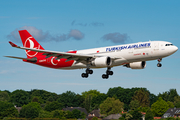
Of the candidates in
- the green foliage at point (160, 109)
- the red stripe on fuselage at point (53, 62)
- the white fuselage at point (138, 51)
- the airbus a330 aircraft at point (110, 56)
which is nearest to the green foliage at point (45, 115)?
the green foliage at point (160, 109)

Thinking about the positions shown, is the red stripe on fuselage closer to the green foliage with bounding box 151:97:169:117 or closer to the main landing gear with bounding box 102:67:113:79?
the main landing gear with bounding box 102:67:113:79

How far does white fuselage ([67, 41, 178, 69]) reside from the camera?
53.4m

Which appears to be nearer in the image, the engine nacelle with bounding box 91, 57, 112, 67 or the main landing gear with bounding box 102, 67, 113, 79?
the engine nacelle with bounding box 91, 57, 112, 67

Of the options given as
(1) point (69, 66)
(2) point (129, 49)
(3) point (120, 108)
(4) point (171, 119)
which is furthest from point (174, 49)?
(3) point (120, 108)

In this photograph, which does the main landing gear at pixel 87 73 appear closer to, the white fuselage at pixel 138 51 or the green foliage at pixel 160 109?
the white fuselage at pixel 138 51

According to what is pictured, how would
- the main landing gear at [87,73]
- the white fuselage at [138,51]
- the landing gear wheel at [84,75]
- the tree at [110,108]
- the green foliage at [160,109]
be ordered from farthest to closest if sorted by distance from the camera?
the tree at [110,108], the green foliage at [160,109], the landing gear wheel at [84,75], the main landing gear at [87,73], the white fuselage at [138,51]

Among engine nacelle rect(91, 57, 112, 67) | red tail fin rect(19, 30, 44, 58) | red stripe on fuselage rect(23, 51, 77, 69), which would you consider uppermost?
red tail fin rect(19, 30, 44, 58)

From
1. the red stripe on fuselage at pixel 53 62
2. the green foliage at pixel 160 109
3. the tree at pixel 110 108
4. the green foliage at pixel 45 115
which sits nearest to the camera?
the red stripe on fuselage at pixel 53 62

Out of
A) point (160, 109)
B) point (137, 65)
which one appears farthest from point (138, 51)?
point (160, 109)

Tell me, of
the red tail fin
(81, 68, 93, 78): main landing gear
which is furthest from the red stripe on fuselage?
the red tail fin

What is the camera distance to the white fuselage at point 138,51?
175 ft

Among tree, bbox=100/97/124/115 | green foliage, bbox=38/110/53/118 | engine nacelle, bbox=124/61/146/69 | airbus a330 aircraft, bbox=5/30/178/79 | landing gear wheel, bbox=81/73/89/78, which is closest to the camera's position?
airbus a330 aircraft, bbox=5/30/178/79

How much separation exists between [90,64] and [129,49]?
7.69 m

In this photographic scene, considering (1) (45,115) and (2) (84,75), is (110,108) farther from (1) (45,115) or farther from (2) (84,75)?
(2) (84,75)
